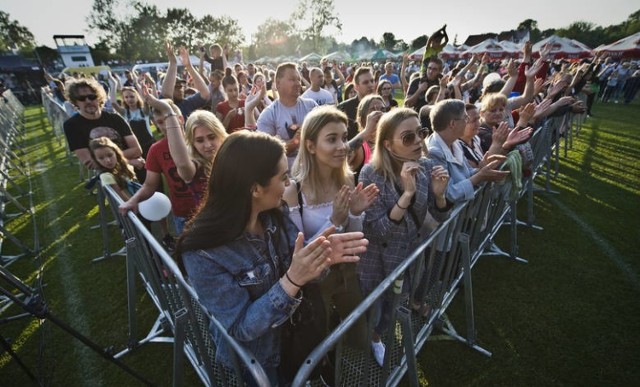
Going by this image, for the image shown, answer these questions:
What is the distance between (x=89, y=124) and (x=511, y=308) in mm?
6133

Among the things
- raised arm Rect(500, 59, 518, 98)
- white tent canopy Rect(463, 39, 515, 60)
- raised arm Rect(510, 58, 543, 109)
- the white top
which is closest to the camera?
the white top

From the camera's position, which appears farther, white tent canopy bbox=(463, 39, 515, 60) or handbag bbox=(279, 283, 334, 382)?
white tent canopy bbox=(463, 39, 515, 60)

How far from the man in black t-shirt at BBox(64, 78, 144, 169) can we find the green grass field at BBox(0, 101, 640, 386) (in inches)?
69.0

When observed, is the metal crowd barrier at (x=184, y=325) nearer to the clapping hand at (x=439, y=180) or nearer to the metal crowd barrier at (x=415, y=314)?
the metal crowd barrier at (x=415, y=314)

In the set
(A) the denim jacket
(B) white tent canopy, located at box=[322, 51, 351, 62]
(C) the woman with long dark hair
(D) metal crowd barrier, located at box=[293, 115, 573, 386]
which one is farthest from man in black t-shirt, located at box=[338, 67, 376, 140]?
(B) white tent canopy, located at box=[322, 51, 351, 62]

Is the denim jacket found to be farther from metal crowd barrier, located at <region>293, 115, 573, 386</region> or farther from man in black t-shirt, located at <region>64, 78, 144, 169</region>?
man in black t-shirt, located at <region>64, 78, 144, 169</region>

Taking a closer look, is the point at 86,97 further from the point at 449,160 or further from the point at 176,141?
the point at 449,160

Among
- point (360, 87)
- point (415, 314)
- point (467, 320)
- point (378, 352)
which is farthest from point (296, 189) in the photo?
point (360, 87)

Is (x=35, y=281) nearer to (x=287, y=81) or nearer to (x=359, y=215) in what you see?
(x=287, y=81)

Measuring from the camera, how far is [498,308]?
3607 millimetres

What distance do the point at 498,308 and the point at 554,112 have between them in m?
3.56

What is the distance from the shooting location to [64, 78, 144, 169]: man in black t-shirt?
4.02 metres

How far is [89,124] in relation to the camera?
418 cm

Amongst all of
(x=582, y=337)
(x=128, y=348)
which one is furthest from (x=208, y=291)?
(x=582, y=337)
